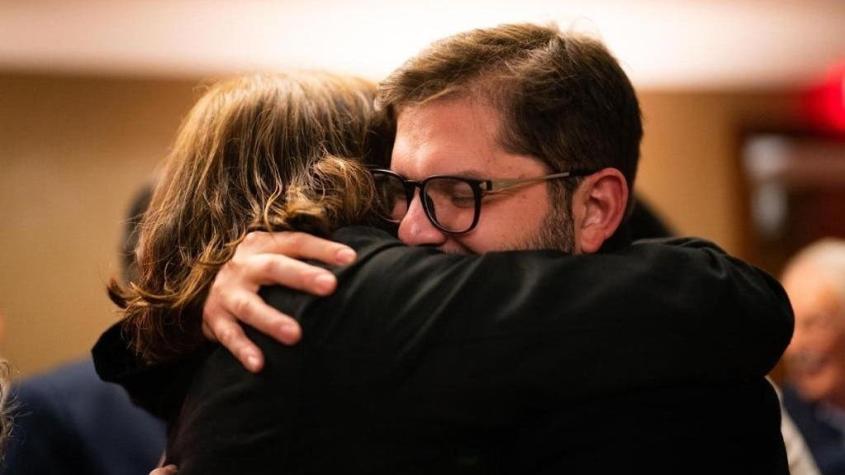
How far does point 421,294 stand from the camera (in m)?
0.98

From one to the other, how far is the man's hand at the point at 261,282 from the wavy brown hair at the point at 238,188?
0.03 m

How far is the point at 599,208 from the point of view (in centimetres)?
129

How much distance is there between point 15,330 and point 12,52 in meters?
1.41

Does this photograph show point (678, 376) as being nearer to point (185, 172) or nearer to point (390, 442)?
point (390, 442)

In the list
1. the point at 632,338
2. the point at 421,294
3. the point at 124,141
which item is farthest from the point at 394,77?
the point at 124,141

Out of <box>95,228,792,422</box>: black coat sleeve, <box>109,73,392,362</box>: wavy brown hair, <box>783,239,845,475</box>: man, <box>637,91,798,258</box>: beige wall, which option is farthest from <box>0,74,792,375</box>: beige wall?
<box>95,228,792,422</box>: black coat sleeve

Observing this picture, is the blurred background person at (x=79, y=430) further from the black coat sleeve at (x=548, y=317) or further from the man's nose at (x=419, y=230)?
the black coat sleeve at (x=548, y=317)

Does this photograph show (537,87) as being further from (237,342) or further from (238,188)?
(237,342)

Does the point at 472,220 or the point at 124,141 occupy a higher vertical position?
the point at 472,220

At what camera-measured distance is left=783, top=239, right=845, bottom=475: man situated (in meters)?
2.87

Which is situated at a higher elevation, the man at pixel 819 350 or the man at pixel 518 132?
the man at pixel 518 132

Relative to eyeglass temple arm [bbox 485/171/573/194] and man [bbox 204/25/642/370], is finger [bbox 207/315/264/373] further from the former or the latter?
eyeglass temple arm [bbox 485/171/573/194]

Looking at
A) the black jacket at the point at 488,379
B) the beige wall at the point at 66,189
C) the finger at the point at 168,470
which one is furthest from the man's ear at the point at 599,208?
the beige wall at the point at 66,189

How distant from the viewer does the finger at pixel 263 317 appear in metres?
0.99
